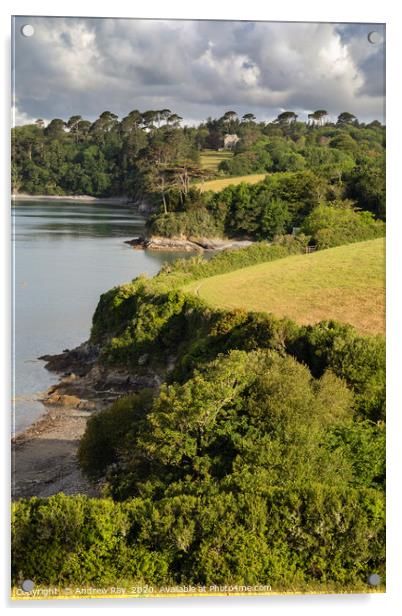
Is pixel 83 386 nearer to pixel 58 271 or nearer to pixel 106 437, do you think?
pixel 58 271

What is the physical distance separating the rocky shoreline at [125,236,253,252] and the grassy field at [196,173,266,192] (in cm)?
176

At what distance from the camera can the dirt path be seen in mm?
9977

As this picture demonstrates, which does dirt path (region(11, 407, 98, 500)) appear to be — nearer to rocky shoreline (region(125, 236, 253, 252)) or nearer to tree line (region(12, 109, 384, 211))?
tree line (region(12, 109, 384, 211))

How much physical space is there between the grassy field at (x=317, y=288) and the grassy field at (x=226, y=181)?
9.88 feet

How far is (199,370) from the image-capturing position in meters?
10.7

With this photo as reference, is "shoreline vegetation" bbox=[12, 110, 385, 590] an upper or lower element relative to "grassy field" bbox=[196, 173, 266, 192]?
lower

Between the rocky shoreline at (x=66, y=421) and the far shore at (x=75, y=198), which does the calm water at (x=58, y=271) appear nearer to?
the far shore at (x=75, y=198)

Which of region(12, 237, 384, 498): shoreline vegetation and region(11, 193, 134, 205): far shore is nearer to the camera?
region(11, 193, 134, 205): far shore

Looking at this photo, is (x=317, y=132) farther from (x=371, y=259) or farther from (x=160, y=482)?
(x=160, y=482)

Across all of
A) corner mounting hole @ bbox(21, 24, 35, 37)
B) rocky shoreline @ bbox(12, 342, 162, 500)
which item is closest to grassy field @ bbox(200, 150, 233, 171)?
rocky shoreline @ bbox(12, 342, 162, 500)

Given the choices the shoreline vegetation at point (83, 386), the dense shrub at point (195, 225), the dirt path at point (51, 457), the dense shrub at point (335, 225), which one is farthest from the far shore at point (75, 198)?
the dense shrub at point (195, 225)

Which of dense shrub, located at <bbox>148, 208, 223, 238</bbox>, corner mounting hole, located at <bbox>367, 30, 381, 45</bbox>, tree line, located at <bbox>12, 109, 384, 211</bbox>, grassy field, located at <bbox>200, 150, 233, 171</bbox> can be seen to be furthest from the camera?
dense shrub, located at <bbox>148, 208, 223, 238</bbox>

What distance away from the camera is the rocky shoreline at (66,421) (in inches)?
404

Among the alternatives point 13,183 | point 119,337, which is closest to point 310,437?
point 13,183
